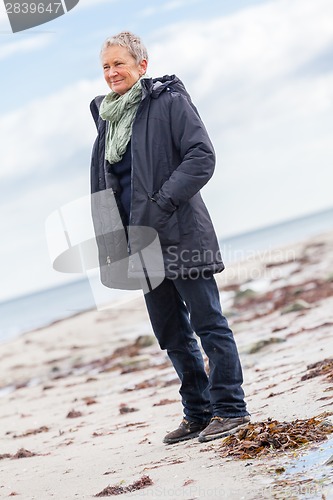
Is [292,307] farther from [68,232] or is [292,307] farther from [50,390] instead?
[68,232]

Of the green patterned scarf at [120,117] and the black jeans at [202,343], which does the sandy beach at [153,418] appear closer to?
the black jeans at [202,343]

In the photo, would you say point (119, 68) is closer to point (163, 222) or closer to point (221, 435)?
point (163, 222)

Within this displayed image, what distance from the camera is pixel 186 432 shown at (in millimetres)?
4613

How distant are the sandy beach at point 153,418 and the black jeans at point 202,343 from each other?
0.27 metres

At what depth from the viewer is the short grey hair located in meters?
4.34

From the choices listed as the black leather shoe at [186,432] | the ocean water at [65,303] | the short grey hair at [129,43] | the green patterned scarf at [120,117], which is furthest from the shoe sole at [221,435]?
the ocean water at [65,303]

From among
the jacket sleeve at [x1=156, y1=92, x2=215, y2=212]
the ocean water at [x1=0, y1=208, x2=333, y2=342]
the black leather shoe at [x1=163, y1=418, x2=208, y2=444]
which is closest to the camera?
the jacket sleeve at [x1=156, y1=92, x2=215, y2=212]

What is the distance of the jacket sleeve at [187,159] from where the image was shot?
4.13 metres

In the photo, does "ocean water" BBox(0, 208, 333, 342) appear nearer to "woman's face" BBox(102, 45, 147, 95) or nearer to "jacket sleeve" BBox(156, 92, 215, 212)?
"woman's face" BBox(102, 45, 147, 95)

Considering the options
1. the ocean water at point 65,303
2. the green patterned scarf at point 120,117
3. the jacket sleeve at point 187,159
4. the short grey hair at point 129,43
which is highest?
the short grey hair at point 129,43

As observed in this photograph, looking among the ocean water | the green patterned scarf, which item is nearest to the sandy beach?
the green patterned scarf

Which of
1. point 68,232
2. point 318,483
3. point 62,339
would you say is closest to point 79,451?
point 68,232

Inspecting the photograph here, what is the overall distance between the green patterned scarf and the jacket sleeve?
8.9 inches

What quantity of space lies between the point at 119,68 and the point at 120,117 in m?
0.26
